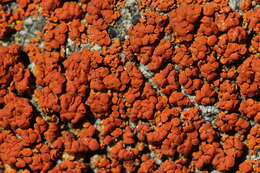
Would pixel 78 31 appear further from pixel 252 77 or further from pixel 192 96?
pixel 252 77

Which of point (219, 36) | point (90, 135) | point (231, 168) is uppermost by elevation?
point (219, 36)

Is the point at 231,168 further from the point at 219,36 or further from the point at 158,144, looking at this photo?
the point at 219,36

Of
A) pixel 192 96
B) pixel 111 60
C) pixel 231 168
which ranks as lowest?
pixel 231 168

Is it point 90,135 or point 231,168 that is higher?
point 90,135

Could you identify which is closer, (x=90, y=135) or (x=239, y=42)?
(x=239, y=42)

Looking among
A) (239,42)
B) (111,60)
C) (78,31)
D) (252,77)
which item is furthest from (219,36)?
(78,31)

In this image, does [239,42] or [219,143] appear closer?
[239,42]

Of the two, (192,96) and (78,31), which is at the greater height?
(78,31)

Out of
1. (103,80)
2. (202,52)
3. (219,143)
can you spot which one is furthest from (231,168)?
(103,80)

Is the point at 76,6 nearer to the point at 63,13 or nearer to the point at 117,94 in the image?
the point at 63,13
